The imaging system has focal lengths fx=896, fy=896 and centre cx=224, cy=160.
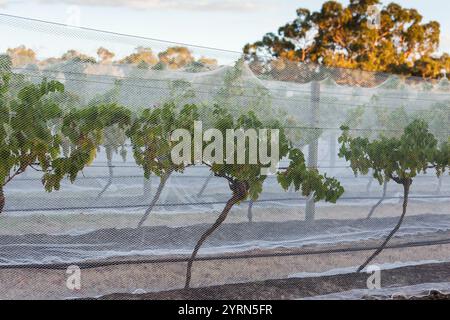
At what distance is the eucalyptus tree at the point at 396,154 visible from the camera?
715cm

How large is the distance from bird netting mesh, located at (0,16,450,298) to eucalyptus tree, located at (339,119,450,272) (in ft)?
0.21

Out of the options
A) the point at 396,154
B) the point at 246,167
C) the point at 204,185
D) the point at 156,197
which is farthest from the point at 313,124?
the point at 156,197

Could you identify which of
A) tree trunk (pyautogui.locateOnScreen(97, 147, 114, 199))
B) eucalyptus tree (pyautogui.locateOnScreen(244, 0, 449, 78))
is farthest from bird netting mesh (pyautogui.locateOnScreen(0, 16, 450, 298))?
eucalyptus tree (pyautogui.locateOnScreen(244, 0, 449, 78))

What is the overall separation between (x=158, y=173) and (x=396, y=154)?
7.38 ft

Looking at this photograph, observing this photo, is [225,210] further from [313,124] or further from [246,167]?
[313,124]

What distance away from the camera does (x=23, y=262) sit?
5766 mm

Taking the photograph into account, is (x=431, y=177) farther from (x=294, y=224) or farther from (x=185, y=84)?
(x=185, y=84)

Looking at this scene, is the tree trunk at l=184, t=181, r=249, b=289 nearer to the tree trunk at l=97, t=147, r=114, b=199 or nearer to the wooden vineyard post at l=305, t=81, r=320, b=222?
the tree trunk at l=97, t=147, r=114, b=199

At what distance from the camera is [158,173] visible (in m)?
5.84

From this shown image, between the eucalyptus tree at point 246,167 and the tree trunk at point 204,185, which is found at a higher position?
the eucalyptus tree at point 246,167

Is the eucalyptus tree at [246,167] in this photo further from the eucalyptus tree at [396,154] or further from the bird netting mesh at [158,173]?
the eucalyptus tree at [396,154]

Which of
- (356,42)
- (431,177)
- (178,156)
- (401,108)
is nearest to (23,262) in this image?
(178,156)

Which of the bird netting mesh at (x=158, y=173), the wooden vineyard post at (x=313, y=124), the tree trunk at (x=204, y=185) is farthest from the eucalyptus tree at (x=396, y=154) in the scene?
the tree trunk at (x=204, y=185)

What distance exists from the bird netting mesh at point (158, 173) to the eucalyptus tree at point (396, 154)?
0.21ft
